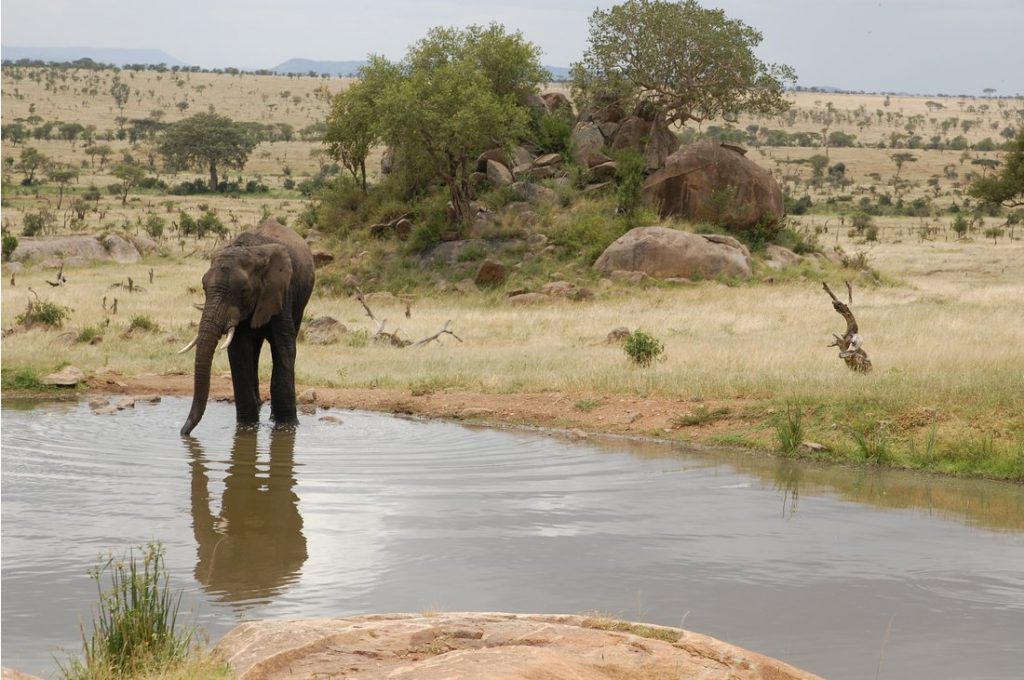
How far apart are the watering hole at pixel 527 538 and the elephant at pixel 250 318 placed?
668 mm

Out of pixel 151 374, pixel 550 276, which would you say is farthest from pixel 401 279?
pixel 151 374

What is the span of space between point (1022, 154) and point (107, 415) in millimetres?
36155

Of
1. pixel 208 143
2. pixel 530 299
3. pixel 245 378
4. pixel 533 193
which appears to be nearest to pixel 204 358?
pixel 245 378

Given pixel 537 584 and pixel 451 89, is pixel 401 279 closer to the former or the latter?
pixel 451 89

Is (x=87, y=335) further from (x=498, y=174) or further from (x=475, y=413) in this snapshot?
(x=498, y=174)

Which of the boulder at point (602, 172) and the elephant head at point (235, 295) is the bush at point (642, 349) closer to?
the elephant head at point (235, 295)

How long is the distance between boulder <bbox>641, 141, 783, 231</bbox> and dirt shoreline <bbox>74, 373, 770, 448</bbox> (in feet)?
64.0

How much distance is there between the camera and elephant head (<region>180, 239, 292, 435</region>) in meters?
15.0

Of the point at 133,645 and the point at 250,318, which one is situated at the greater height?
the point at 250,318

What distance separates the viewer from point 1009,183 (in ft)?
141

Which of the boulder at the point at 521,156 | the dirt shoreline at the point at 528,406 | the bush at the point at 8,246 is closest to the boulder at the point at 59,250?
the bush at the point at 8,246

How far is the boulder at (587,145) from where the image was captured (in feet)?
128

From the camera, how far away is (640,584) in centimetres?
940

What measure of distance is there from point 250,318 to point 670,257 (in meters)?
18.9
